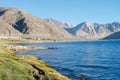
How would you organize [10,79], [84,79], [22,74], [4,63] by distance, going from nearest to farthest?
[10,79]
[22,74]
[4,63]
[84,79]

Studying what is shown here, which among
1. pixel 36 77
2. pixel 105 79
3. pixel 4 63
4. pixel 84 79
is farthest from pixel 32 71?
pixel 105 79

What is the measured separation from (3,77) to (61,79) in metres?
9.37

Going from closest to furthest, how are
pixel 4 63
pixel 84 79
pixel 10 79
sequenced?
→ pixel 10 79 → pixel 4 63 → pixel 84 79

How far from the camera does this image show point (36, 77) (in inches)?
1391

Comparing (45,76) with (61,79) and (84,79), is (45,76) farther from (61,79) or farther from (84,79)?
(84,79)

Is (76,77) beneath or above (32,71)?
beneath

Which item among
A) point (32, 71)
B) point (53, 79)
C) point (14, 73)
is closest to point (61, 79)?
point (53, 79)

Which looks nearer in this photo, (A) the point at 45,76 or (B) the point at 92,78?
(A) the point at 45,76

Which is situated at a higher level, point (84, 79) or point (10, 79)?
point (10, 79)

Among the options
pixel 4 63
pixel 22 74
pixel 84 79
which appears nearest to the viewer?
pixel 22 74

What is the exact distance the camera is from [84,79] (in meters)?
52.2

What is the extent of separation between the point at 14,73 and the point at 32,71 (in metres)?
2.74

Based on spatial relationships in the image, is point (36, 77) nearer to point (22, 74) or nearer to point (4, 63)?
point (22, 74)

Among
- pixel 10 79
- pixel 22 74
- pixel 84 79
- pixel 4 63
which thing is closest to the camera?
pixel 10 79
